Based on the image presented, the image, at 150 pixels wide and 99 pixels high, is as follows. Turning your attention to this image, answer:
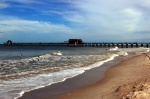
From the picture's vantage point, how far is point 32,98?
8.91 metres

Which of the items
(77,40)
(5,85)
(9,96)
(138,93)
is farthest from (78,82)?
(77,40)

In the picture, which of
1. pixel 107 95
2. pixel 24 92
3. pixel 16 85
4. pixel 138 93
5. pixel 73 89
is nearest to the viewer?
pixel 138 93

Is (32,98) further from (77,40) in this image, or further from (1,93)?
(77,40)

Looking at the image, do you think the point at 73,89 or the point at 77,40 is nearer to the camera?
the point at 73,89

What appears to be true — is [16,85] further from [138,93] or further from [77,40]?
[77,40]

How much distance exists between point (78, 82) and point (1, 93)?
3860mm

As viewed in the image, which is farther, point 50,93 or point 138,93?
point 50,93

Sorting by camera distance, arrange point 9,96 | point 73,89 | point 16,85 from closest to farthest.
Result: point 9,96 → point 73,89 → point 16,85

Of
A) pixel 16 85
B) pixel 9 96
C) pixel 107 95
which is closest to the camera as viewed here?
pixel 107 95

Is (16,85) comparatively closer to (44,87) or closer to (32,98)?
(44,87)

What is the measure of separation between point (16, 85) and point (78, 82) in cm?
276

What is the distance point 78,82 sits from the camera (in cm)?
1236

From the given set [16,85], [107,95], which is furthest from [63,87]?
[107,95]

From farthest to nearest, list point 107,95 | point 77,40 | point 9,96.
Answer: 1. point 77,40
2. point 9,96
3. point 107,95
